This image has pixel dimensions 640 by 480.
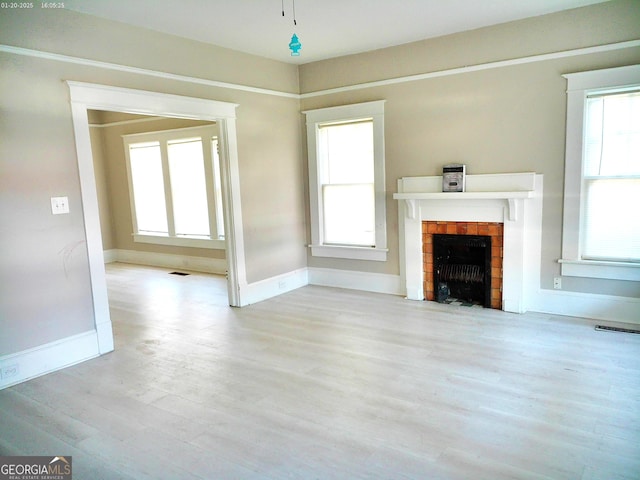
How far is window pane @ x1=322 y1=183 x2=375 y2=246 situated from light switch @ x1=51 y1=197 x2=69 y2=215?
3135 millimetres

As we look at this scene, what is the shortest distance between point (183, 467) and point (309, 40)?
4170mm

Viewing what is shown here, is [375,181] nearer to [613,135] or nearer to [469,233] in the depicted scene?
[469,233]

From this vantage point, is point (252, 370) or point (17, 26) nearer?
point (17, 26)

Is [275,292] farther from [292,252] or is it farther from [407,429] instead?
[407,429]

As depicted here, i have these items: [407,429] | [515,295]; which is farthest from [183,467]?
[515,295]

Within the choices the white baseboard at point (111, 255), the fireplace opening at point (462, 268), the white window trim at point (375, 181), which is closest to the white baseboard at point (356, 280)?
the white window trim at point (375, 181)

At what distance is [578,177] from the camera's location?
13.8ft

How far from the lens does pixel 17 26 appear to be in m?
3.26

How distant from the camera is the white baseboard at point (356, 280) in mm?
5477

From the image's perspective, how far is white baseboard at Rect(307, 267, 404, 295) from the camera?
18.0ft

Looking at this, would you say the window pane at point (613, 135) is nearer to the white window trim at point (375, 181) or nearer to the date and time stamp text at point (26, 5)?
the white window trim at point (375, 181)

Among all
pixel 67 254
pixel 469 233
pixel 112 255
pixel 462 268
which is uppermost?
pixel 67 254

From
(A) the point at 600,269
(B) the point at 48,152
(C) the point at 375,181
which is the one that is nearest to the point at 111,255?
(B) the point at 48,152

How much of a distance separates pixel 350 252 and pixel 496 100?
2443 millimetres
